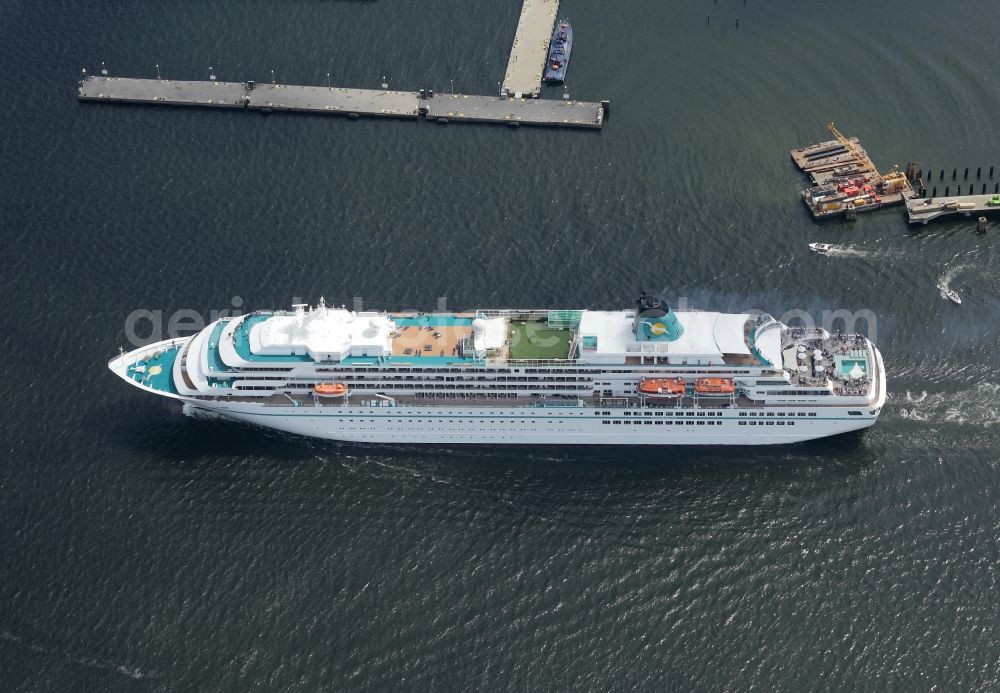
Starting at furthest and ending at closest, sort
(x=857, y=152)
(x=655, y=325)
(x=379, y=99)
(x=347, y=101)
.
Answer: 1. (x=379, y=99)
2. (x=347, y=101)
3. (x=857, y=152)
4. (x=655, y=325)

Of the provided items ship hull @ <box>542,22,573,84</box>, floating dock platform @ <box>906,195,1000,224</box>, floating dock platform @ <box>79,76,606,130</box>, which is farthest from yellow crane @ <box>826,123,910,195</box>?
ship hull @ <box>542,22,573,84</box>

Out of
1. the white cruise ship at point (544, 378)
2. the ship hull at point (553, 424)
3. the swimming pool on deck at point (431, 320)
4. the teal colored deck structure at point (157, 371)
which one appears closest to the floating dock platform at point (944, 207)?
the white cruise ship at point (544, 378)

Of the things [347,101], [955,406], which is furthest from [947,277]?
[347,101]

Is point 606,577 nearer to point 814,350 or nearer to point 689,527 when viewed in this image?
point 689,527

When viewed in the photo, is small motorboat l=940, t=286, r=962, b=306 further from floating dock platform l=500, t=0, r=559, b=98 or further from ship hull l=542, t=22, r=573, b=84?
floating dock platform l=500, t=0, r=559, b=98

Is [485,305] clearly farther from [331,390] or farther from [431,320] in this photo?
[331,390]

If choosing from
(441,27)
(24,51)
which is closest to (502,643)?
(441,27)
